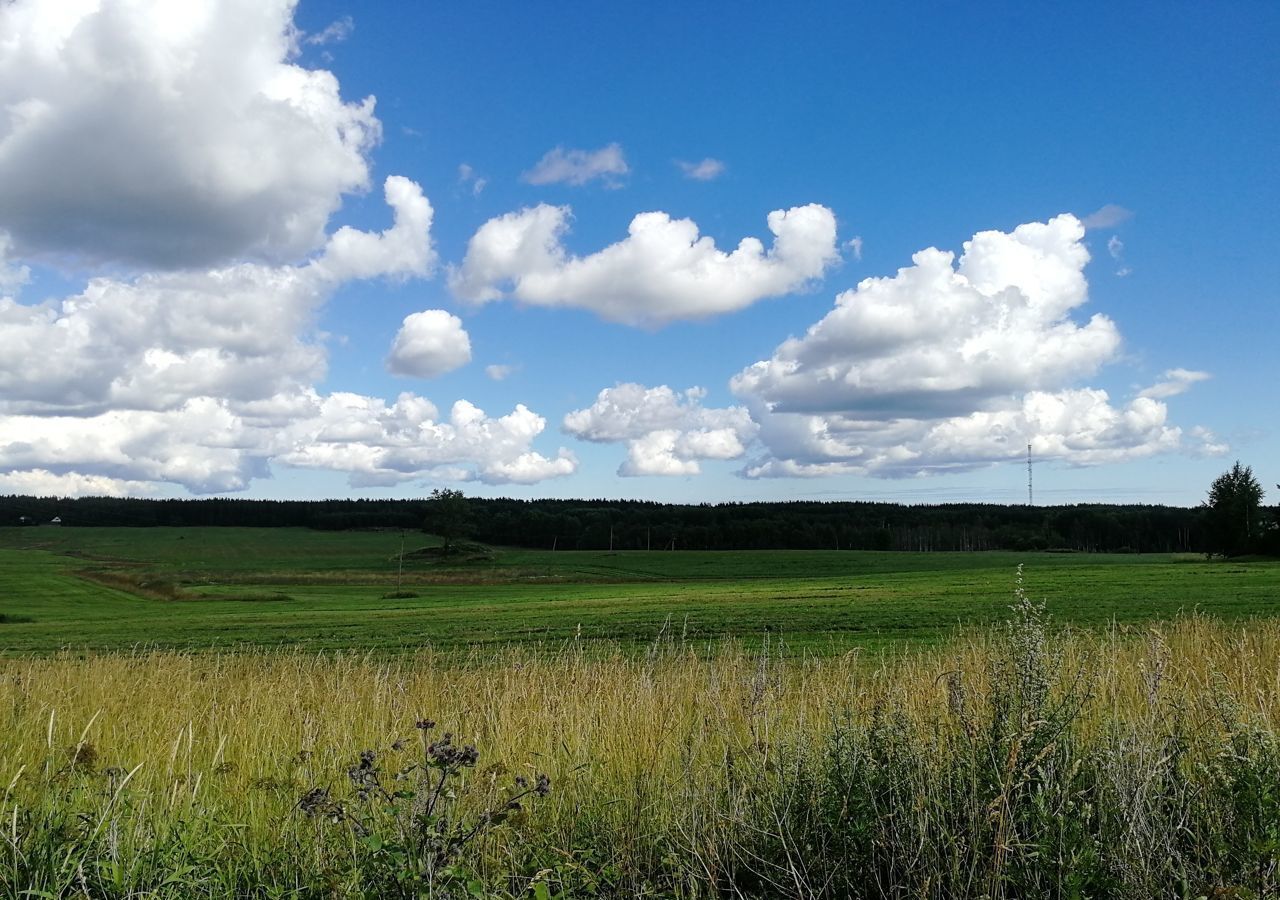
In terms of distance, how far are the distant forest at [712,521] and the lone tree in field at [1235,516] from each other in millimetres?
59792

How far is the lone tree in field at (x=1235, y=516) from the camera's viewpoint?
292ft

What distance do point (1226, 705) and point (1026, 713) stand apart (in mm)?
1287

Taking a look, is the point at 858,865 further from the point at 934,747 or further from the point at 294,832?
the point at 294,832

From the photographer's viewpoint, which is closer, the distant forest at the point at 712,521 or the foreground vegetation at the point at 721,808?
the foreground vegetation at the point at 721,808

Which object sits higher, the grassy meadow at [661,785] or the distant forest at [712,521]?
the grassy meadow at [661,785]

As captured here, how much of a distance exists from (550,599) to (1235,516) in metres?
76.1

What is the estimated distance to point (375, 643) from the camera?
26.2 metres

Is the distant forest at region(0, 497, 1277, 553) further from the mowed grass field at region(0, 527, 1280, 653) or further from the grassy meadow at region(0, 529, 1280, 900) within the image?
the grassy meadow at region(0, 529, 1280, 900)

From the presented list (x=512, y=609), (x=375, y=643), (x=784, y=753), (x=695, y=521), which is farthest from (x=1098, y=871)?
(x=695, y=521)

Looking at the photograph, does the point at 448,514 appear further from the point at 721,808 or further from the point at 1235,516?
the point at 721,808

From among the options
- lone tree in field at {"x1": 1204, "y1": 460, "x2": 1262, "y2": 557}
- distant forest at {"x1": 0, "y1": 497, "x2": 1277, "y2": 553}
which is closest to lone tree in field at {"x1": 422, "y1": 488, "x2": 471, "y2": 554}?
distant forest at {"x1": 0, "y1": 497, "x2": 1277, "y2": 553}

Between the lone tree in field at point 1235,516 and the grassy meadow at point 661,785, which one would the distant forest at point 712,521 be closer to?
the lone tree in field at point 1235,516

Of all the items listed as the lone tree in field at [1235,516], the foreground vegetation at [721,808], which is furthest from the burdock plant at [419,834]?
the lone tree in field at [1235,516]

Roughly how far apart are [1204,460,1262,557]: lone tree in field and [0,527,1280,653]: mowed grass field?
23956 mm
